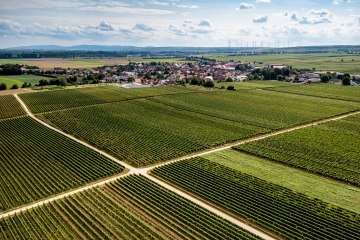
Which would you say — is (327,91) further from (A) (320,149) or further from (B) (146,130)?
(B) (146,130)

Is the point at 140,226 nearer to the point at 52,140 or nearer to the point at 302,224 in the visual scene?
the point at 302,224

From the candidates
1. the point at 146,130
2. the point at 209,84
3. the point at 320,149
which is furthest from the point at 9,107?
the point at 320,149

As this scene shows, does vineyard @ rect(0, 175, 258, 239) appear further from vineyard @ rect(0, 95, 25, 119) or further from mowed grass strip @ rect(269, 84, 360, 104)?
mowed grass strip @ rect(269, 84, 360, 104)

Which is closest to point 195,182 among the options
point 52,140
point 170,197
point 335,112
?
point 170,197

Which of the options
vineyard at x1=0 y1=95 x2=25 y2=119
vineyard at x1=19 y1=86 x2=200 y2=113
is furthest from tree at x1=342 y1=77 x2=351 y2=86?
vineyard at x1=0 y1=95 x2=25 y2=119

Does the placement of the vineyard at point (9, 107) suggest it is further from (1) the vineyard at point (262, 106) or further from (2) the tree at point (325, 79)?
(2) the tree at point (325, 79)
